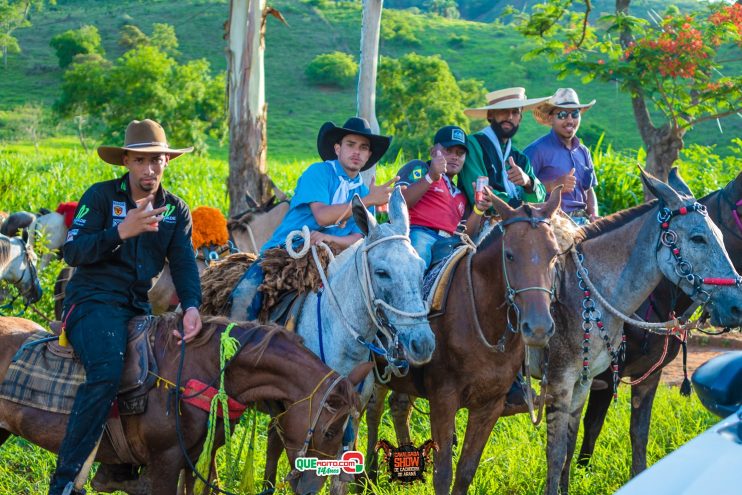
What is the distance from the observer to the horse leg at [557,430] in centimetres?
577

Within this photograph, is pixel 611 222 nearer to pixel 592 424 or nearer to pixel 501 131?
pixel 501 131

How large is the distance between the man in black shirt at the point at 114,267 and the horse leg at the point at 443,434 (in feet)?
5.75

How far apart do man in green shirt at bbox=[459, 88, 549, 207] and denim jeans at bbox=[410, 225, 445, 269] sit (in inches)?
19.6

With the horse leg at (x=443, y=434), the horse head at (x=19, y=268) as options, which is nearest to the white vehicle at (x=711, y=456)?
the horse leg at (x=443, y=434)

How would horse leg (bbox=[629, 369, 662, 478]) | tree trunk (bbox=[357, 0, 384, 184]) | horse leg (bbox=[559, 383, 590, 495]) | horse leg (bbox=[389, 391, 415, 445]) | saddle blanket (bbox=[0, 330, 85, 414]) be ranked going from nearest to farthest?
saddle blanket (bbox=[0, 330, 85, 414]) → horse leg (bbox=[559, 383, 590, 495]) → horse leg (bbox=[629, 369, 662, 478]) → horse leg (bbox=[389, 391, 415, 445]) → tree trunk (bbox=[357, 0, 384, 184])

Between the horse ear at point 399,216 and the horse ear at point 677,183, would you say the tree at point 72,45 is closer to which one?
the horse ear at point 677,183

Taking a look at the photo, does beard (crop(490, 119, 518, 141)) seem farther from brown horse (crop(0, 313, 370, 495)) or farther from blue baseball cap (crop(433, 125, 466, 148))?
brown horse (crop(0, 313, 370, 495))

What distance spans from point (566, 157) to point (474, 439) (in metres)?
3.06

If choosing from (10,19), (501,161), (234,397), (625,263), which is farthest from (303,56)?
(234,397)

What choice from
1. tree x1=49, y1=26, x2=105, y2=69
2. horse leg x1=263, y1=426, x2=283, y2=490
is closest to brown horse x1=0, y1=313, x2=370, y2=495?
horse leg x1=263, y1=426, x2=283, y2=490

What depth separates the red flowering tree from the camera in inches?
461

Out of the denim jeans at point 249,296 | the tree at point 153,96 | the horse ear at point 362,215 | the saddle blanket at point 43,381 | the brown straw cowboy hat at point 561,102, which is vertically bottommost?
the tree at point 153,96

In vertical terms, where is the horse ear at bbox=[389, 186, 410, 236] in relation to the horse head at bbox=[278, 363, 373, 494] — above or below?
above

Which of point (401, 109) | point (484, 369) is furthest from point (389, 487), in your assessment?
point (401, 109)
